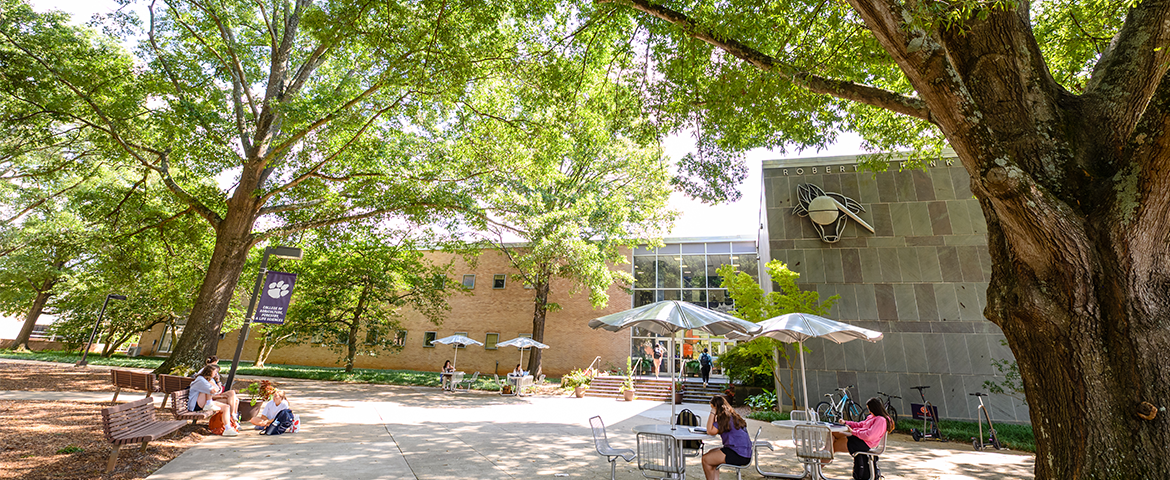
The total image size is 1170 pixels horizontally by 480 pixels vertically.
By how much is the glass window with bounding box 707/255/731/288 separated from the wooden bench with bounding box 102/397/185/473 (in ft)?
70.5

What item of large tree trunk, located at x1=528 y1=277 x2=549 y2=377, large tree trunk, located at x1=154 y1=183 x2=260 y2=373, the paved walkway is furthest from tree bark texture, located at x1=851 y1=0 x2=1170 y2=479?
large tree trunk, located at x1=528 y1=277 x2=549 y2=377

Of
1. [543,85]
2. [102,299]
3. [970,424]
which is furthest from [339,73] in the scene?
[102,299]

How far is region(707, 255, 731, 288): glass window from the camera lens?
23625 millimetres

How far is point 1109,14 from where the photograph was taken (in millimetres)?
5645

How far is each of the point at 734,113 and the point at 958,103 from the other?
3891 millimetres

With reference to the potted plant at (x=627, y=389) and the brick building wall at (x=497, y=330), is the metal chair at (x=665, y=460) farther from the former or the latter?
the brick building wall at (x=497, y=330)

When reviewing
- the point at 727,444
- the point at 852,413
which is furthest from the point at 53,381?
the point at 852,413

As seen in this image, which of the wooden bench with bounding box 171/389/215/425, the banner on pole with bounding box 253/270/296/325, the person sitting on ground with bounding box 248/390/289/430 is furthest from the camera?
the banner on pole with bounding box 253/270/296/325

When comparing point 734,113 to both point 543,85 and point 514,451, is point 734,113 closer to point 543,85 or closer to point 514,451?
point 543,85

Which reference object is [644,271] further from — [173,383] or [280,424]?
[173,383]

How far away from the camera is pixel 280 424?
7.27 m

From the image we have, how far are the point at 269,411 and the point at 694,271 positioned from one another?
20.4m

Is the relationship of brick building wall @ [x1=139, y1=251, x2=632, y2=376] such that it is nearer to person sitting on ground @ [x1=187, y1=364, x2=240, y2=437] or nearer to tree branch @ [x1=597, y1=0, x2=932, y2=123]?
person sitting on ground @ [x1=187, y1=364, x2=240, y2=437]

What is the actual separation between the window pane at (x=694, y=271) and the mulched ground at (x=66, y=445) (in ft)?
67.8
